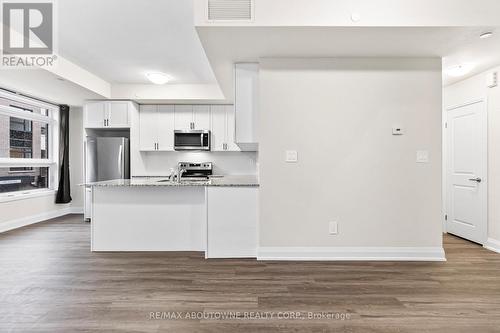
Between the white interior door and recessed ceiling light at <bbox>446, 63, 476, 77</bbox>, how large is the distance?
50cm

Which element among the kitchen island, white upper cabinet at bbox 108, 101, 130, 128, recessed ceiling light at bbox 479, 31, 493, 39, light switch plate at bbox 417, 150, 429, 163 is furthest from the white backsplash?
recessed ceiling light at bbox 479, 31, 493, 39

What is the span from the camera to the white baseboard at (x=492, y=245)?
358 centimetres

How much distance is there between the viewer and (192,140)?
18.9 ft

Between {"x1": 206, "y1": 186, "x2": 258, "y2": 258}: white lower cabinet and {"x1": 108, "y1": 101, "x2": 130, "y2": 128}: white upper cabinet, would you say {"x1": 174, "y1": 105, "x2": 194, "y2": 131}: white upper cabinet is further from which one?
{"x1": 206, "y1": 186, "x2": 258, "y2": 258}: white lower cabinet

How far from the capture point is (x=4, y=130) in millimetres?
4867

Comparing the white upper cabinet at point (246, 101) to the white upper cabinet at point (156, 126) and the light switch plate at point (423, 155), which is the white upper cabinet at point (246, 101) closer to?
the light switch plate at point (423, 155)

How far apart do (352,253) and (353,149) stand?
116 centimetres

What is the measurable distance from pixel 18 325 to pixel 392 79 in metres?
3.93

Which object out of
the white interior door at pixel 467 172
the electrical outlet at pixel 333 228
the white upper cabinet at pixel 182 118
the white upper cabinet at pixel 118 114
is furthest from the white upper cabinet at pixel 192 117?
the white interior door at pixel 467 172

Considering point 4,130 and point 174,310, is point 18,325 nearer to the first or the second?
point 174,310

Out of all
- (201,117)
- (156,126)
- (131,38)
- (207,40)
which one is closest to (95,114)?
(156,126)

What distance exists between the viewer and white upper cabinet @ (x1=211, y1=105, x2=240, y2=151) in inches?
233

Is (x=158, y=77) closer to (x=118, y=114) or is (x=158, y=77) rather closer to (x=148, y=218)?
(x=118, y=114)

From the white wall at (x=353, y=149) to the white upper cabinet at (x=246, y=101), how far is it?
0.23m
